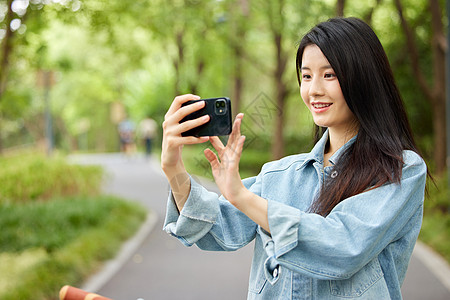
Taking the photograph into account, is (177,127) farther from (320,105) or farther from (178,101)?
(320,105)

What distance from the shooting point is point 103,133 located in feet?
175

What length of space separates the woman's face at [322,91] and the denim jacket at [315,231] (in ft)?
0.33

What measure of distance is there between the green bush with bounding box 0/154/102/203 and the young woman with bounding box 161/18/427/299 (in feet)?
26.9

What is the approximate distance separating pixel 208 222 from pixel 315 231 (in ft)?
1.19

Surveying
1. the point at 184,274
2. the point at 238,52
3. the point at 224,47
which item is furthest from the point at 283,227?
the point at 224,47

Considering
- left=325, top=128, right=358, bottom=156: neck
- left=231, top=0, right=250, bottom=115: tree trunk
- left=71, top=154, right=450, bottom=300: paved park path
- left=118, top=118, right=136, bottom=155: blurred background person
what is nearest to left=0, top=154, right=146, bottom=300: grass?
left=71, top=154, right=450, bottom=300: paved park path

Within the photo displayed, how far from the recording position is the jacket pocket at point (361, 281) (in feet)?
4.75

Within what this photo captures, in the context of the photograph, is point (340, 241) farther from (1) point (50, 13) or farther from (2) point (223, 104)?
(1) point (50, 13)

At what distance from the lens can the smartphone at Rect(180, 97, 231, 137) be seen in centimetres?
135

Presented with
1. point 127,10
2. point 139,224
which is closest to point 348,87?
point 139,224

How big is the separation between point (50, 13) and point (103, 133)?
4516cm

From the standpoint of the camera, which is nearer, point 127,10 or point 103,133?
point 127,10

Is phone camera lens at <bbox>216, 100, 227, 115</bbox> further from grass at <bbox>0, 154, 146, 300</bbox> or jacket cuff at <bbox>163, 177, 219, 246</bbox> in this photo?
grass at <bbox>0, 154, 146, 300</bbox>

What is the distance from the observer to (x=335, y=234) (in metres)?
1.34
